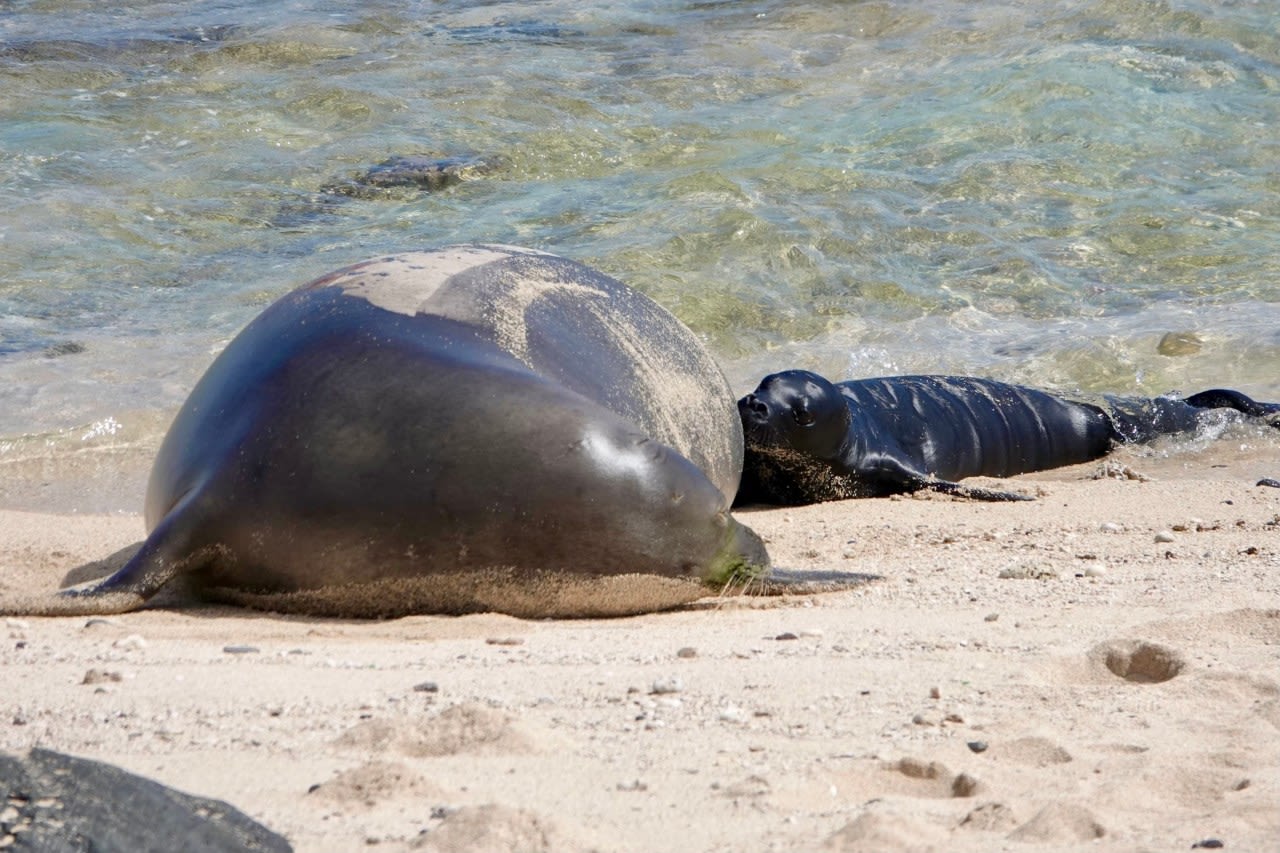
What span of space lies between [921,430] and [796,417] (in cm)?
86

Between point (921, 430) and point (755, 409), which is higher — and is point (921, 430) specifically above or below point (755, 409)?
below

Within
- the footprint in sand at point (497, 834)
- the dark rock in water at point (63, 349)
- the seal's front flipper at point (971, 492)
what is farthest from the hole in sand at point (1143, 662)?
the dark rock in water at point (63, 349)

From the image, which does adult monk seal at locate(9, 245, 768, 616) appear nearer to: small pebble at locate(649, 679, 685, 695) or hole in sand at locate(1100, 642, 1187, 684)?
small pebble at locate(649, 679, 685, 695)

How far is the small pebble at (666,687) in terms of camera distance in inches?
115

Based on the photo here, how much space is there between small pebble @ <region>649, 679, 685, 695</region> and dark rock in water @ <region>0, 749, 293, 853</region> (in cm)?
99

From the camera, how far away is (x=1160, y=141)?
12.2 metres

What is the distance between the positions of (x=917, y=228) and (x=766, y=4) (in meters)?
6.69

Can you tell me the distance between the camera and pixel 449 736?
259 centimetres

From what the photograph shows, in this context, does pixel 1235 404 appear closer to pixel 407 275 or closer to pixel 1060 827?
pixel 407 275

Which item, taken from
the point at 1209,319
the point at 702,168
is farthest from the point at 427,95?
the point at 1209,319

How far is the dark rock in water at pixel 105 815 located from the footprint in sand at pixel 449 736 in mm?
490

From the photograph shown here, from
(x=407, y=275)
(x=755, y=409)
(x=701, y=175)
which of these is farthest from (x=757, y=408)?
(x=701, y=175)

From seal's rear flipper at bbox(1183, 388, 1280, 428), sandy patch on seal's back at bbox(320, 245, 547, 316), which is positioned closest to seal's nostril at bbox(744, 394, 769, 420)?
sandy patch on seal's back at bbox(320, 245, 547, 316)

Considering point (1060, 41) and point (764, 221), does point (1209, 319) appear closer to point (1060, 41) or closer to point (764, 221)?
point (764, 221)
